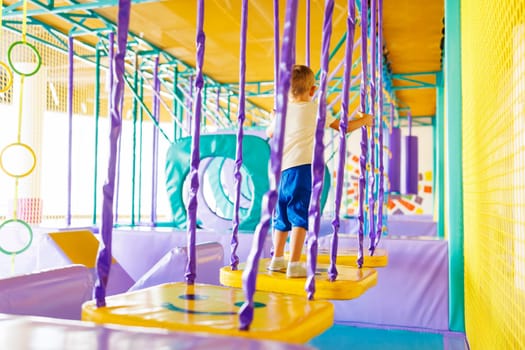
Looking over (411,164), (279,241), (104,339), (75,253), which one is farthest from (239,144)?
(411,164)

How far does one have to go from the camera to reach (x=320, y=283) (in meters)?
1.80

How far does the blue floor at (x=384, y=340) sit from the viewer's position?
3637 mm

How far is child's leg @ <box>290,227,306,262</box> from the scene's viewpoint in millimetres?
2059

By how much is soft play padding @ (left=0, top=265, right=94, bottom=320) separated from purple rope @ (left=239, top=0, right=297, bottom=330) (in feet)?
3.75

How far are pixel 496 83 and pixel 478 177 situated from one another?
98 cm

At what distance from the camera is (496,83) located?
6.44 feet

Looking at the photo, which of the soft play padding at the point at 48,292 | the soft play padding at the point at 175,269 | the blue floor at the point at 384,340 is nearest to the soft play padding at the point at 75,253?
the soft play padding at the point at 175,269

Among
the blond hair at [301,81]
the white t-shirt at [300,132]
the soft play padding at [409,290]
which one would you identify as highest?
the blond hair at [301,81]

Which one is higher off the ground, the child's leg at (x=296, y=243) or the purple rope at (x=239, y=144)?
the purple rope at (x=239, y=144)

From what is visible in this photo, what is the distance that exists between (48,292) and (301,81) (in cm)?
137

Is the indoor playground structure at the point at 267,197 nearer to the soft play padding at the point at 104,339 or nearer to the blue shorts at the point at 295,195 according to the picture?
the soft play padding at the point at 104,339

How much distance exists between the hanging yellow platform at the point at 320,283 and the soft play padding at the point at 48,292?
659mm

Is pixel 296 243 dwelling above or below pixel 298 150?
below

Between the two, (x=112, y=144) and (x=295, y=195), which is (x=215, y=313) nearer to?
(x=112, y=144)
